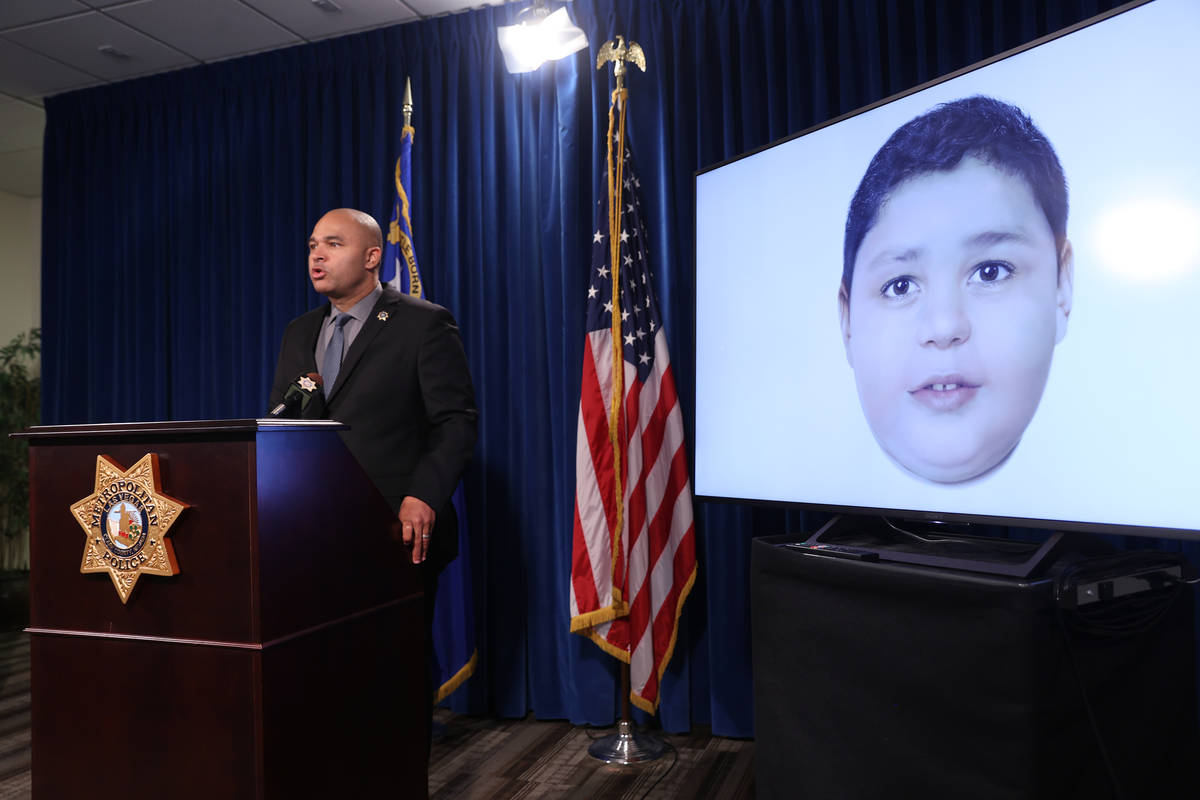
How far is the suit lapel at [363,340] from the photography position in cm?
216

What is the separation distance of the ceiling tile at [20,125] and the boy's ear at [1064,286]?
521cm

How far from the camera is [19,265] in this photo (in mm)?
5844

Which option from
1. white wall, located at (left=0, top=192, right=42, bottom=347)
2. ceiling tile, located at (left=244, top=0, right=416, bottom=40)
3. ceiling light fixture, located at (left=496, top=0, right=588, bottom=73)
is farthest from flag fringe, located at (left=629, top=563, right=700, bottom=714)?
white wall, located at (left=0, top=192, right=42, bottom=347)

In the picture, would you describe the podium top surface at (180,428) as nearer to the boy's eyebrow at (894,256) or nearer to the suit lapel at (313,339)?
the suit lapel at (313,339)

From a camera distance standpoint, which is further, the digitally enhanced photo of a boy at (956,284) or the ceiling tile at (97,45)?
the ceiling tile at (97,45)

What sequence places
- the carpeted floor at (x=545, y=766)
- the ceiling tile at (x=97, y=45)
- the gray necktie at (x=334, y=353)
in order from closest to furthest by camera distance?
1. the gray necktie at (x=334, y=353)
2. the carpeted floor at (x=545, y=766)
3. the ceiling tile at (x=97, y=45)

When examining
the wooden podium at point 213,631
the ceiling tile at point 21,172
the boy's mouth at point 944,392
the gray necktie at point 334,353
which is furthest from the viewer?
the ceiling tile at point 21,172

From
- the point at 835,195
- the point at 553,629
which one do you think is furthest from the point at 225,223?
the point at 835,195

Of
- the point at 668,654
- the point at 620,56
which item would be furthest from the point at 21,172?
the point at 668,654

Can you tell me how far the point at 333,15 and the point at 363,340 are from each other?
2148mm

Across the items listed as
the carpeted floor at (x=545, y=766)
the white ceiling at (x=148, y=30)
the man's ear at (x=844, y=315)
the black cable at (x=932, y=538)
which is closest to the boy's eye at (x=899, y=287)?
the man's ear at (x=844, y=315)

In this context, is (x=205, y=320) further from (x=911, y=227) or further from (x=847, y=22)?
(x=911, y=227)

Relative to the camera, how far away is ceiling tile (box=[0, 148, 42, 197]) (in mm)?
5176

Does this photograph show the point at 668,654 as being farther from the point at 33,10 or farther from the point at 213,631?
the point at 33,10
